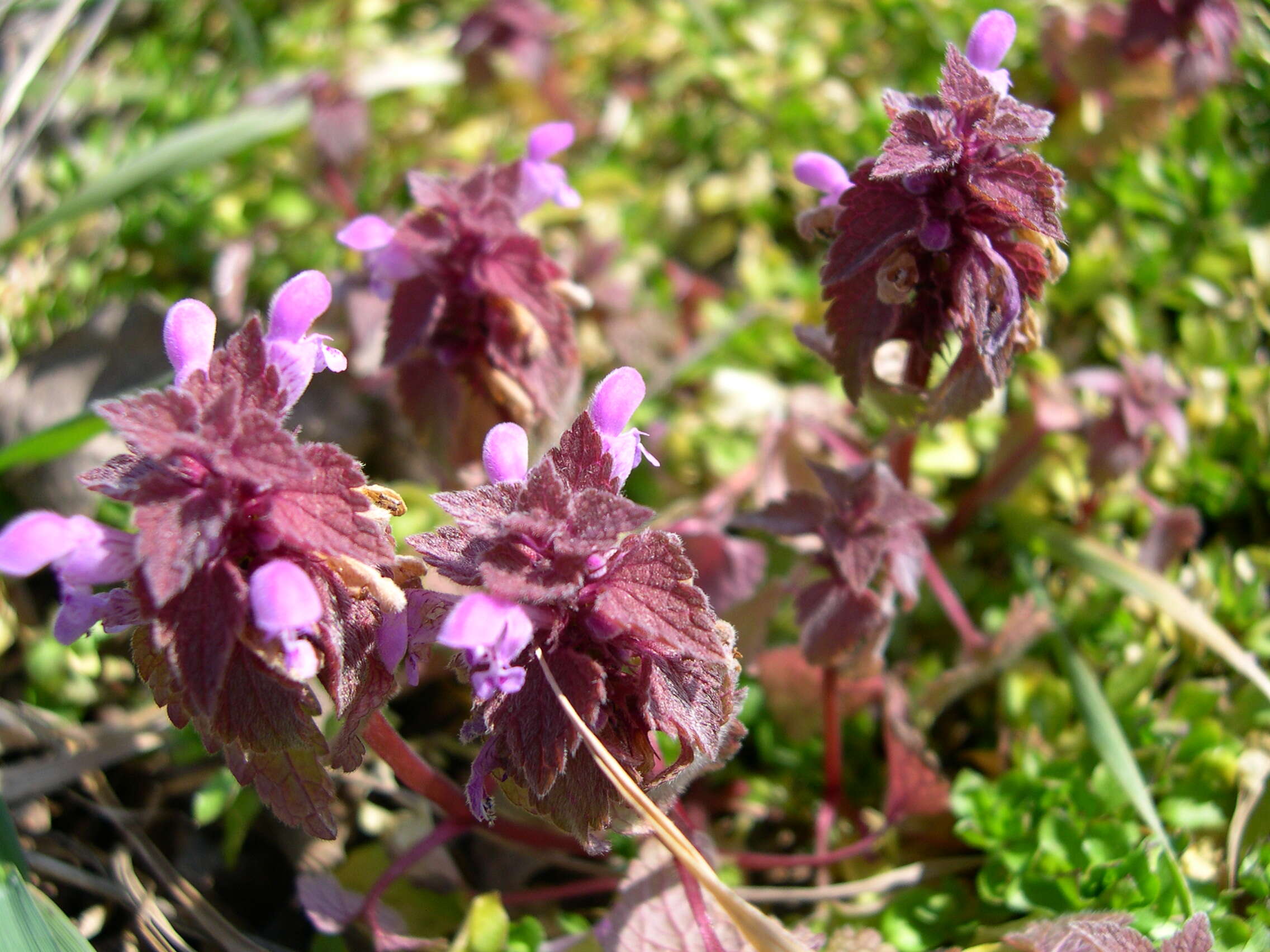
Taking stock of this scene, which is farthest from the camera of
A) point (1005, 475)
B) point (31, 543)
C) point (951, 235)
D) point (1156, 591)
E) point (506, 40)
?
point (506, 40)

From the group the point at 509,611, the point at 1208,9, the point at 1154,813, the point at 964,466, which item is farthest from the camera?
the point at 1208,9

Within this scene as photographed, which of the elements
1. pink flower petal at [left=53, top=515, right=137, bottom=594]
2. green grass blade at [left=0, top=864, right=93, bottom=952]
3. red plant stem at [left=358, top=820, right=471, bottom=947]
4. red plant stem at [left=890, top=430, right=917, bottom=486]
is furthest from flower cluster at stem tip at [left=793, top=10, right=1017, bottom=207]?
green grass blade at [left=0, top=864, right=93, bottom=952]

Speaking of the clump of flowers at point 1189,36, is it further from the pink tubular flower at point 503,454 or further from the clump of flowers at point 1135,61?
the pink tubular flower at point 503,454

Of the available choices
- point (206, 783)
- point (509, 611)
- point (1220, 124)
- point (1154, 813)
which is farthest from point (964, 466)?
point (206, 783)

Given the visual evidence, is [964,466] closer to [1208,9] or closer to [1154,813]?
[1154,813]

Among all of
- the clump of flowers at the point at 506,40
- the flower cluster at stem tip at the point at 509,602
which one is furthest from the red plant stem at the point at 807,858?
the clump of flowers at the point at 506,40

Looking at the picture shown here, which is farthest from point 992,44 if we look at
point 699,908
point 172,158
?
point 172,158

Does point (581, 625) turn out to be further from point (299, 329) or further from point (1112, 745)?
point (1112, 745)
